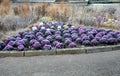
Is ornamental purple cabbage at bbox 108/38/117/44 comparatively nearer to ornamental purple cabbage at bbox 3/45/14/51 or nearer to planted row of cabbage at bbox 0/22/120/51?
planted row of cabbage at bbox 0/22/120/51

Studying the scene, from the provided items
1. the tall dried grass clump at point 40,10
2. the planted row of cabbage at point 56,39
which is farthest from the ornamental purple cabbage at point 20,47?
the tall dried grass clump at point 40,10

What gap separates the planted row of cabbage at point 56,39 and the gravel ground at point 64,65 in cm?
61

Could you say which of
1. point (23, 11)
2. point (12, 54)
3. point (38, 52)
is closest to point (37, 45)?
point (38, 52)

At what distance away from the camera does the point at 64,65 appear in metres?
6.89

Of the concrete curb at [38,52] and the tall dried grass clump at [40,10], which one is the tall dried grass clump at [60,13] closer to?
the tall dried grass clump at [40,10]

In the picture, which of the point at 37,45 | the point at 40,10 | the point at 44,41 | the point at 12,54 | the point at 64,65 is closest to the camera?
the point at 64,65

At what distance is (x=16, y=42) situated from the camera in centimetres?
841

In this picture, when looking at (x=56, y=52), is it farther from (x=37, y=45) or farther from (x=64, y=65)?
(x=64, y=65)

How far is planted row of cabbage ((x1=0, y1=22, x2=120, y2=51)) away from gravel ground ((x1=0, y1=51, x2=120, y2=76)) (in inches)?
23.8

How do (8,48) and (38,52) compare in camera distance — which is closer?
(38,52)

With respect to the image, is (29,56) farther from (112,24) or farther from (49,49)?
(112,24)

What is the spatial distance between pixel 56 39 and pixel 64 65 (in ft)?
6.53

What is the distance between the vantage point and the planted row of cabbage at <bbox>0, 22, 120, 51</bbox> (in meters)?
8.23

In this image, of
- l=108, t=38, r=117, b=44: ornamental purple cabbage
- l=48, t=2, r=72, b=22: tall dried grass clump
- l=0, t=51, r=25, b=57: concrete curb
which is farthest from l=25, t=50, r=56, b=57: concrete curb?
l=48, t=2, r=72, b=22: tall dried grass clump
